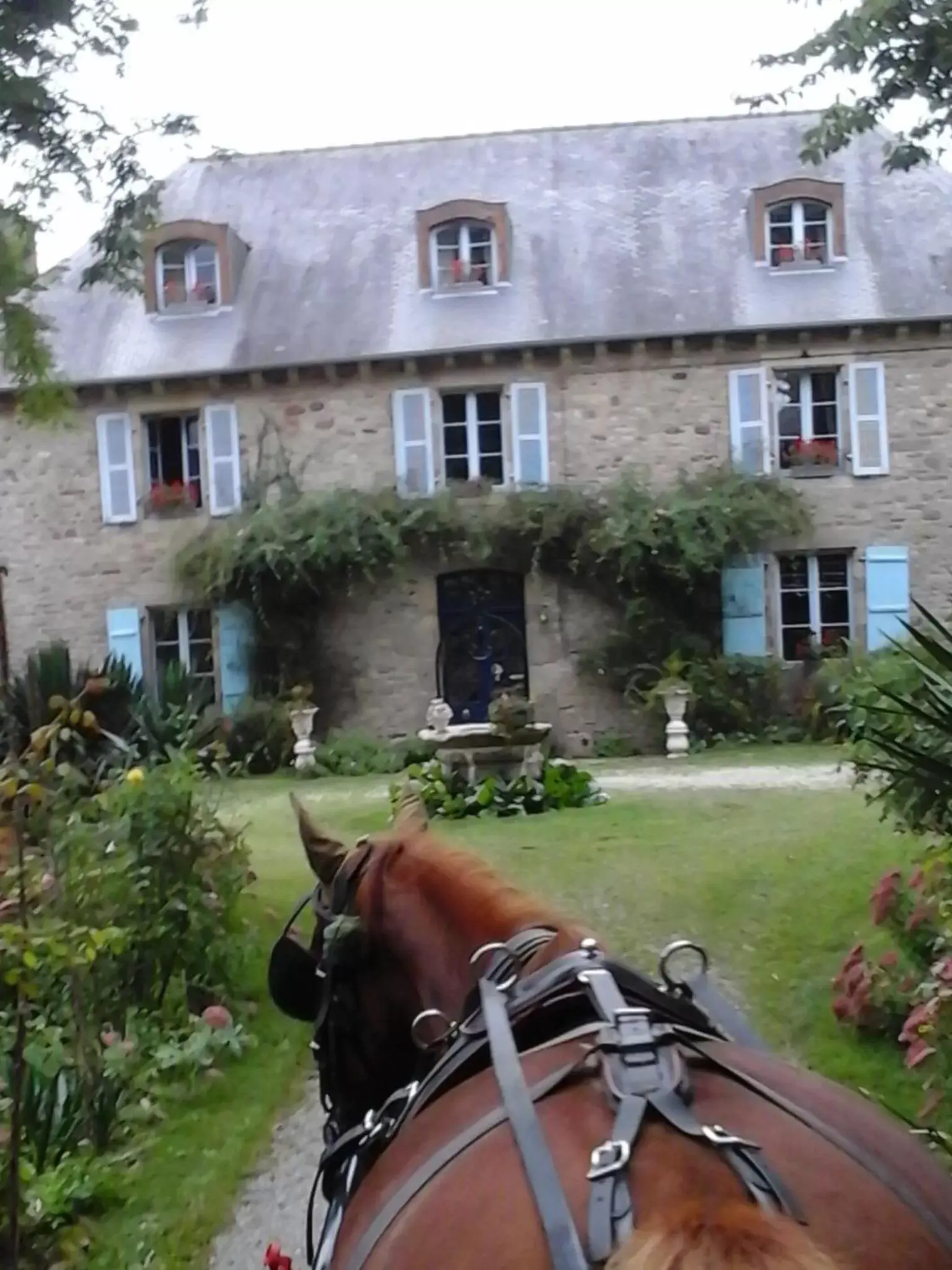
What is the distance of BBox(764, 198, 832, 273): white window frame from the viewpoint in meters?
16.8

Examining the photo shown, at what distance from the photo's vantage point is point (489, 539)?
16.2 m

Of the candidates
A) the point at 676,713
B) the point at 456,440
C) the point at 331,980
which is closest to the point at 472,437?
the point at 456,440

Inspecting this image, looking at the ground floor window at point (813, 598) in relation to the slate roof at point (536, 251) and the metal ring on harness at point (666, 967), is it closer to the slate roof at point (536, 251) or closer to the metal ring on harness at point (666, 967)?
the slate roof at point (536, 251)

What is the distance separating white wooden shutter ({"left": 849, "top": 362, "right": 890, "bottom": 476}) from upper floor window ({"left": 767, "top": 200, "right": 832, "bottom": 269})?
5.21 ft

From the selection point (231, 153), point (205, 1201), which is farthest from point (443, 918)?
point (231, 153)

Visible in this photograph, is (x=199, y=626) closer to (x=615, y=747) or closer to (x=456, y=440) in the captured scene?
(x=456, y=440)

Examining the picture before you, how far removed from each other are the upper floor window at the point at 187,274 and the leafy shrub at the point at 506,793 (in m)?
8.87

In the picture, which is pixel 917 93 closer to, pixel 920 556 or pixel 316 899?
pixel 316 899

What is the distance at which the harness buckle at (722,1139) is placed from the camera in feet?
4.68

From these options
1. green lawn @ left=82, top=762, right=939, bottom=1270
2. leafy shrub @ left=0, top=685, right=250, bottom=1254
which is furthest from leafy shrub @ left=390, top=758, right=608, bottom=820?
leafy shrub @ left=0, top=685, right=250, bottom=1254

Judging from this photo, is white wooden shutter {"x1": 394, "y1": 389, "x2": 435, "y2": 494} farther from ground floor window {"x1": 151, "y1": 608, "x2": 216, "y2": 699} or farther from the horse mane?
the horse mane

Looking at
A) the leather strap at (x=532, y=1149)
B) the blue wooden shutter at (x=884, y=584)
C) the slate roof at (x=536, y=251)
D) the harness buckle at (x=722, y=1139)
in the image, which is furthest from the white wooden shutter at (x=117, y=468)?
the harness buckle at (x=722, y=1139)

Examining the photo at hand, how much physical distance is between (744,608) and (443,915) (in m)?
14.1

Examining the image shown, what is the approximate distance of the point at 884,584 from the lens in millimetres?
16094
